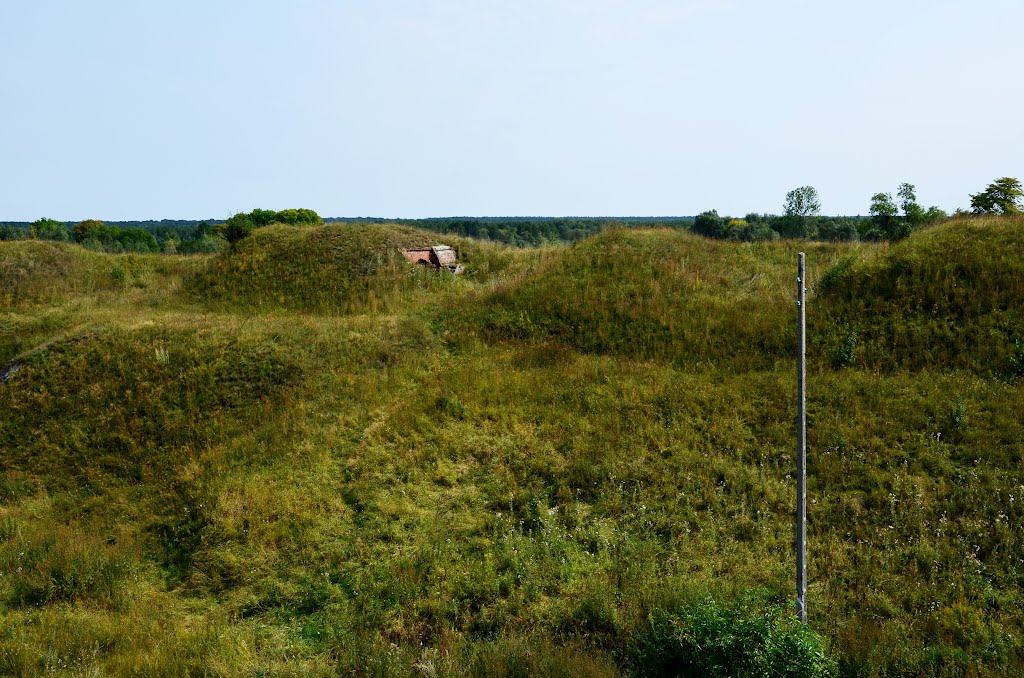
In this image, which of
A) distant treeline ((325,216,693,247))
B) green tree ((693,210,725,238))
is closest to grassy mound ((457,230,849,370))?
distant treeline ((325,216,693,247))

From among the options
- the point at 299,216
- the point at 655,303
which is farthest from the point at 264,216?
the point at 655,303

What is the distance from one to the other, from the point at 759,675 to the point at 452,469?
22.7 ft

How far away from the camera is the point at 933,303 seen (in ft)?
50.4

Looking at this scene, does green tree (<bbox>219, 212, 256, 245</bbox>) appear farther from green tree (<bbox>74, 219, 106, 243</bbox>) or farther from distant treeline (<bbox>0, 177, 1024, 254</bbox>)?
green tree (<bbox>74, 219, 106, 243</bbox>)

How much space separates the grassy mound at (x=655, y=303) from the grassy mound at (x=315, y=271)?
6.06 metres

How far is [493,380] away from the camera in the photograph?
15.0 metres

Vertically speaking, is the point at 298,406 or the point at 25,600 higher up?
the point at 298,406

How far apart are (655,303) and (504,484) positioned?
350 inches

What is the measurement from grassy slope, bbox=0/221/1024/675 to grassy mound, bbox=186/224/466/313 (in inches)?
159

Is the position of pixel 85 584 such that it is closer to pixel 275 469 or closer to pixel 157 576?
pixel 157 576

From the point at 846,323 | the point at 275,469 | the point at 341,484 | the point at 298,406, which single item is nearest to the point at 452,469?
the point at 341,484

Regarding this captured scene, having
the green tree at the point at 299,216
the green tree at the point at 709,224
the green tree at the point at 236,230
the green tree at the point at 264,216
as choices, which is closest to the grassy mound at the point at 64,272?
the green tree at the point at 236,230

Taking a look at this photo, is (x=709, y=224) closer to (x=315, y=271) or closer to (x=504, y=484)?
(x=315, y=271)

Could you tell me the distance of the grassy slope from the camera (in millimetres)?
7719
